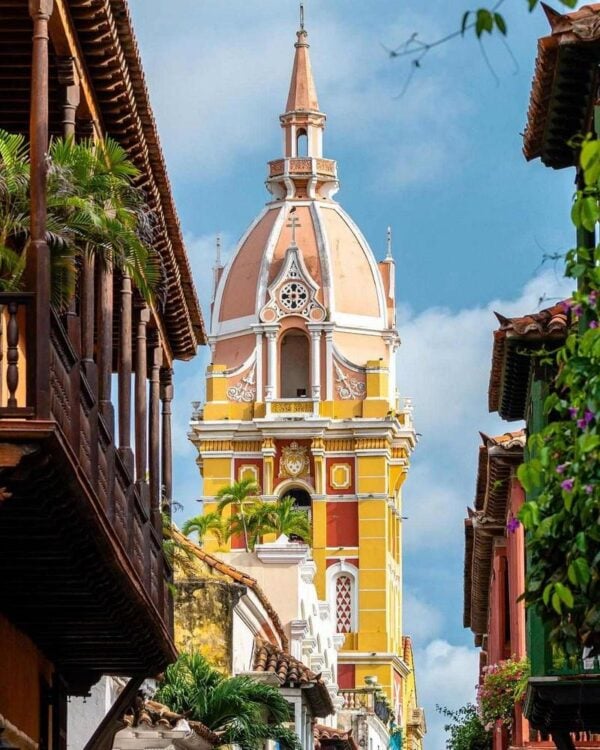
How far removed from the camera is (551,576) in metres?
13.1

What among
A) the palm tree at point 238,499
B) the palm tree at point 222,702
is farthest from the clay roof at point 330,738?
the palm tree at point 222,702

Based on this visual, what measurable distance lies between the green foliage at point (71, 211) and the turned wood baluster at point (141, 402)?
4.58 metres

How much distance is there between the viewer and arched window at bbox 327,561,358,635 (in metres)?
95.9

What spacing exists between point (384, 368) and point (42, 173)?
280 ft

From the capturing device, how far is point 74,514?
584 inches

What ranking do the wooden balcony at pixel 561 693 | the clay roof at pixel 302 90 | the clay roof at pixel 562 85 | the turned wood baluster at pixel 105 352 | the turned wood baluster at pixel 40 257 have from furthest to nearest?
1. the clay roof at pixel 302 90
2. the wooden balcony at pixel 561 693
3. the clay roof at pixel 562 85
4. the turned wood baluster at pixel 105 352
5. the turned wood baluster at pixel 40 257

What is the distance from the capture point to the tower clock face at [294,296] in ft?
325

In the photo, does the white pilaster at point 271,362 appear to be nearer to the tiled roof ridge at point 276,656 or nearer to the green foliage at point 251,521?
the green foliage at point 251,521

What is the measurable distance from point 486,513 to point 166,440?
1388cm

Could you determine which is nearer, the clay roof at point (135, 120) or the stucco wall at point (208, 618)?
the clay roof at point (135, 120)

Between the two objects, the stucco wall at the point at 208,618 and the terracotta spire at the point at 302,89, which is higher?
the terracotta spire at the point at 302,89

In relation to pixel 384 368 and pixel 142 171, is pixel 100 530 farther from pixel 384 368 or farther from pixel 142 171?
pixel 384 368

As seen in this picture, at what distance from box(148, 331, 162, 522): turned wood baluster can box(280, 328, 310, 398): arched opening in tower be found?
250 feet

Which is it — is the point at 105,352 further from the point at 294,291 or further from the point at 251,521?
the point at 294,291
